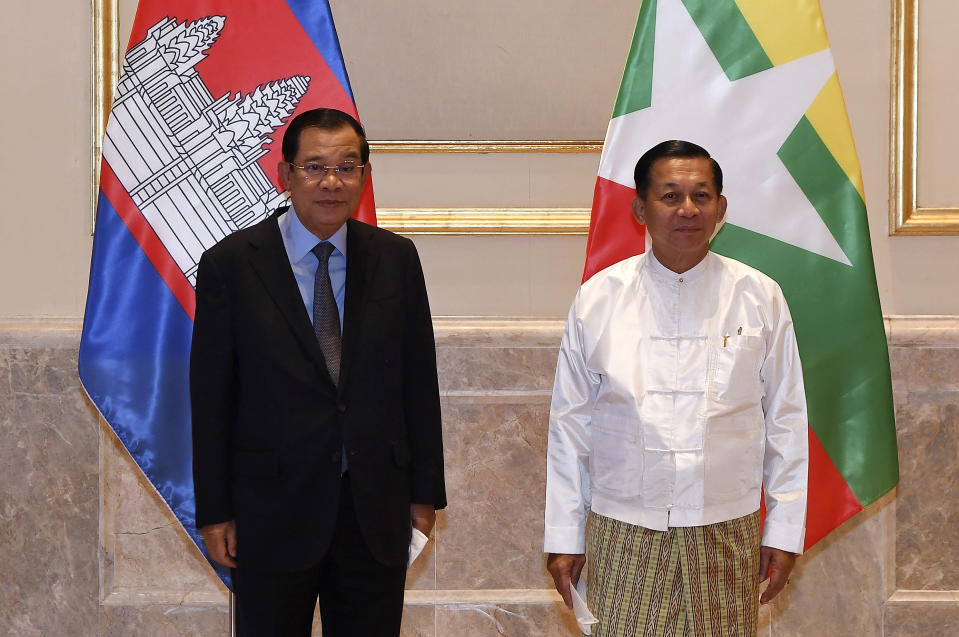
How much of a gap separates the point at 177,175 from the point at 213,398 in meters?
0.92

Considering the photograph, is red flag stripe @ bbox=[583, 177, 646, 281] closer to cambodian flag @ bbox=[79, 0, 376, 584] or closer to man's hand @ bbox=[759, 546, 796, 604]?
cambodian flag @ bbox=[79, 0, 376, 584]

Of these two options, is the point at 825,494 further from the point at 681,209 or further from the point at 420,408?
the point at 420,408

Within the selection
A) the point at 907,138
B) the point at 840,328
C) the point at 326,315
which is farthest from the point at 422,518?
the point at 907,138

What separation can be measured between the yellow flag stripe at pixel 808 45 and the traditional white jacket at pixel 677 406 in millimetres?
700

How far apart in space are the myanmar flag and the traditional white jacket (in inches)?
20.0

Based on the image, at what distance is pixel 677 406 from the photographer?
188cm

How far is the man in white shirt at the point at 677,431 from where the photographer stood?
73.1 inches

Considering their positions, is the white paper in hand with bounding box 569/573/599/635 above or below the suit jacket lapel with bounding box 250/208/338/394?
below

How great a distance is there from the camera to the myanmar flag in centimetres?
242

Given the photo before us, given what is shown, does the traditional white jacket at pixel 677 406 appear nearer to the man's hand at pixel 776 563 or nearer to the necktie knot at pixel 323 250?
the man's hand at pixel 776 563

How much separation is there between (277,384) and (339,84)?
41.4 inches

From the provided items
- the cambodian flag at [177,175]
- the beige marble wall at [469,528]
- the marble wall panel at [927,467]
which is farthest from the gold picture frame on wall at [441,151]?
the marble wall panel at [927,467]

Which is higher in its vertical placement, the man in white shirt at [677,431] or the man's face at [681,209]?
the man's face at [681,209]

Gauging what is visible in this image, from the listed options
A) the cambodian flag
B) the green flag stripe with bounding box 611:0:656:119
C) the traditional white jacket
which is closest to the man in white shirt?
the traditional white jacket
